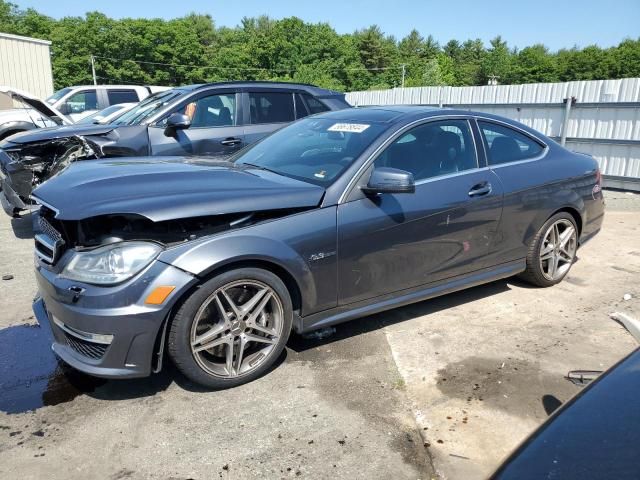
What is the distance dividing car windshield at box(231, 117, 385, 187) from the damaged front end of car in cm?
283

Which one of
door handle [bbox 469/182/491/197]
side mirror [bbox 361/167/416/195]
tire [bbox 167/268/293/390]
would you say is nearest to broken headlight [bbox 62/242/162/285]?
tire [bbox 167/268/293/390]

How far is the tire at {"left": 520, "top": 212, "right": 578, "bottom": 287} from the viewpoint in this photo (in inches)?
180

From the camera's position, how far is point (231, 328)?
120 inches

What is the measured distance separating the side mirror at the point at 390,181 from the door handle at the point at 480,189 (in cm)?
86

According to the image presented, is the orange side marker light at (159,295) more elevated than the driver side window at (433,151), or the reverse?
the driver side window at (433,151)

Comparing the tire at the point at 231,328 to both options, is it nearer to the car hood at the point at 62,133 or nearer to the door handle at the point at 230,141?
the door handle at the point at 230,141

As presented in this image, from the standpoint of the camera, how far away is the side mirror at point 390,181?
326 centimetres

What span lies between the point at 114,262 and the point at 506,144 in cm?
330

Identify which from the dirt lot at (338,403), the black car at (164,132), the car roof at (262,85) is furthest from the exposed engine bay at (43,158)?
the dirt lot at (338,403)

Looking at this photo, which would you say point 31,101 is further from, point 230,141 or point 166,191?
point 166,191

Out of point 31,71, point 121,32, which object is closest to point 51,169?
point 31,71

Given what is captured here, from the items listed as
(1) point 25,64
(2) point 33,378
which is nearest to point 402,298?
(2) point 33,378

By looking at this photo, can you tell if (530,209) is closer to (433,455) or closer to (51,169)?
(433,455)

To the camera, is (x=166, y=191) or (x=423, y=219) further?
(x=423, y=219)
